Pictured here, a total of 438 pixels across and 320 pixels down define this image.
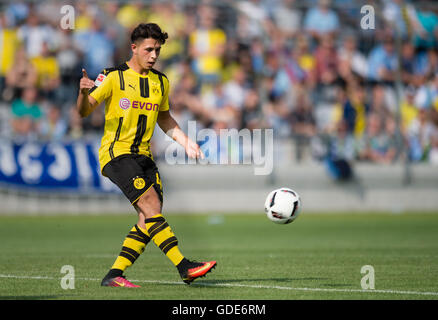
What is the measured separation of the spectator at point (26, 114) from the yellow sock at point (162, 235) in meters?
11.1

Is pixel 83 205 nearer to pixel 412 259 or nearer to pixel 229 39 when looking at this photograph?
pixel 229 39

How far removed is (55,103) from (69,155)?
1.23 meters

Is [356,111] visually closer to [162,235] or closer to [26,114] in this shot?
[26,114]

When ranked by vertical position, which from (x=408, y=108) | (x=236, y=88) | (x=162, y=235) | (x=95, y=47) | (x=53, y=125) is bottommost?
(x=162, y=235)

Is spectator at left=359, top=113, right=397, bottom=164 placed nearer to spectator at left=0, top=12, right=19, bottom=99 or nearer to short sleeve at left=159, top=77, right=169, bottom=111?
spectator at left=0, top=12, right=19, bottom=99

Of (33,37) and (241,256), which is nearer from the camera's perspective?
(241,256)

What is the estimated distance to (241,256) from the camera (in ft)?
37.1

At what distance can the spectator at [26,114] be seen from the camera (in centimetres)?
1869

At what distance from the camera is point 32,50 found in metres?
19.4

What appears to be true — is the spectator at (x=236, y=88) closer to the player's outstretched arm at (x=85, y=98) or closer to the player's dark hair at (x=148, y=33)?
the player's dark hair at (x=148, y=33)

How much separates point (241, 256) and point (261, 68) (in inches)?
354

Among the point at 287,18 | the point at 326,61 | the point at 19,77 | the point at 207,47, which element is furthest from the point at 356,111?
the point at 19,77
